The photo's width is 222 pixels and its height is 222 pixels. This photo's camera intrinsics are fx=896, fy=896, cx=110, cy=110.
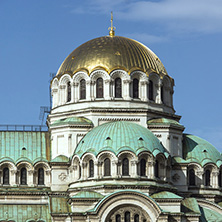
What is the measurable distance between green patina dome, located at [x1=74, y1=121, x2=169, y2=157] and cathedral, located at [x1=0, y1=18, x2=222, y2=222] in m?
0.08

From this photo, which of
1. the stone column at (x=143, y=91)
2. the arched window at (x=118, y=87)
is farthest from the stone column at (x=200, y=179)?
the arched window at (x=118, y=87)

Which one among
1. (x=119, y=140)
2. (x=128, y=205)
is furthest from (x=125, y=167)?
(x=128, y=205)

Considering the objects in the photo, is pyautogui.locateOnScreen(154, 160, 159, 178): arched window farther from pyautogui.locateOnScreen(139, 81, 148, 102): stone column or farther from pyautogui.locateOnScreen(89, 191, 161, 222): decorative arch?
pyautogui.locateOnScreen(139, 81, 148, 102): stone column

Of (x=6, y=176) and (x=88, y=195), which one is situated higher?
(x=6, y=176)

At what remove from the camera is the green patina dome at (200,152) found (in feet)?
239

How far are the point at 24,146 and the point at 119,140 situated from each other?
985cm

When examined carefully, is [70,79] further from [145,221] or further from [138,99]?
[145,221]

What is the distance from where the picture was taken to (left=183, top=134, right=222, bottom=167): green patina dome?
72750mm

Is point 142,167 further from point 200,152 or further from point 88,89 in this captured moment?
point 88,89

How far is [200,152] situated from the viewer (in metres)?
73.3

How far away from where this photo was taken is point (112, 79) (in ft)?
237

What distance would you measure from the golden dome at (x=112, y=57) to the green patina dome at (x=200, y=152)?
6.22 m

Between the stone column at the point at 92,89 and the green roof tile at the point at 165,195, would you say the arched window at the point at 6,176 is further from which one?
the green roof tile at the point at 165,195

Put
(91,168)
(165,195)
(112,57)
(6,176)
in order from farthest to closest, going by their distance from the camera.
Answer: (112,57) < (6,176) < (91,168) < (165,195)
